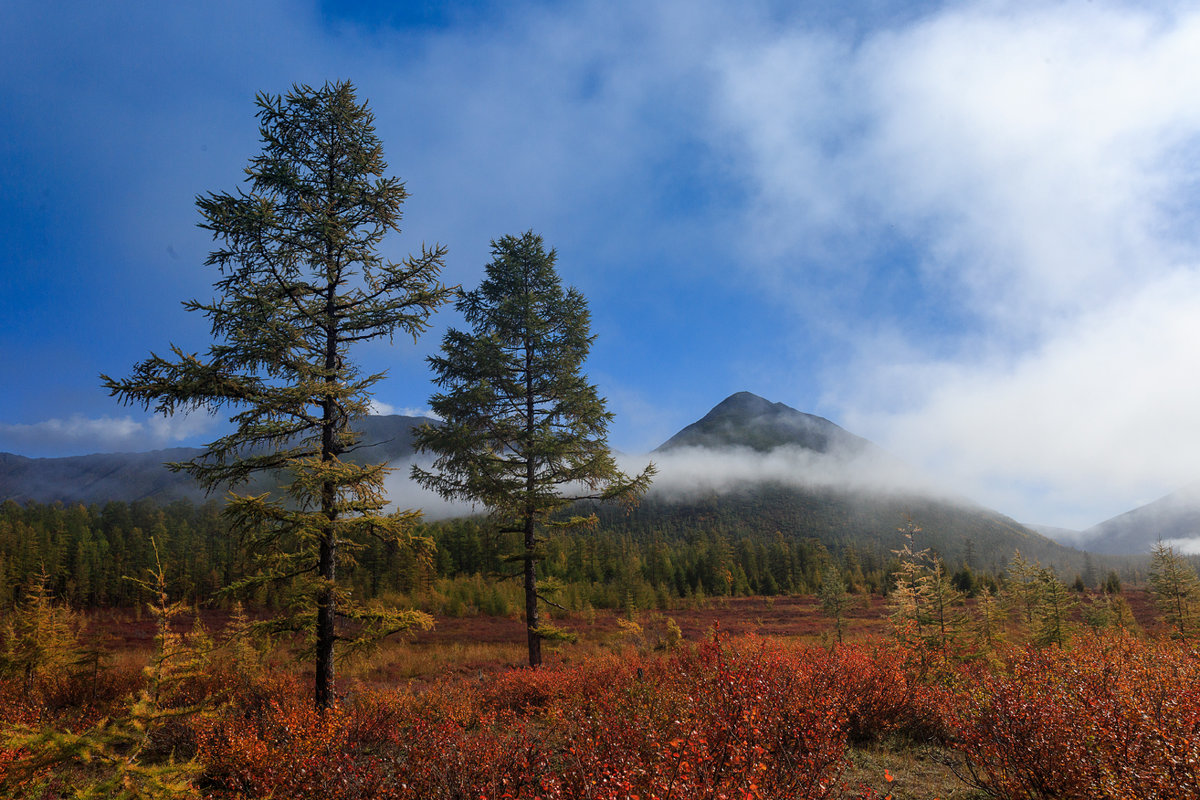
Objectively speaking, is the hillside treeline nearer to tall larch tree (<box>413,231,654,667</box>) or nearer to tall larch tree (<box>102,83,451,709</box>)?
tall larch tree (<box>413,231,654,667</box>)

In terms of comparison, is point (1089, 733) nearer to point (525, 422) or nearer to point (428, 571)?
point (525, 422)

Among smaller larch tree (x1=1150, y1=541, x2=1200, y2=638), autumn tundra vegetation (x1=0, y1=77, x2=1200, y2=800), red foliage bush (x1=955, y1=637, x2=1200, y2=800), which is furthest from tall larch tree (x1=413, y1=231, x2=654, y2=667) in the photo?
smaller larch tree (x1=1150, y1=541, x2=1200, y2=638)

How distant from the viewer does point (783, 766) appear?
497 centimetres

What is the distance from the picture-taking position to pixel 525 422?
14664 mm

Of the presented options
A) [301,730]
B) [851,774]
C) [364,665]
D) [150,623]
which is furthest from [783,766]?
[150,623]

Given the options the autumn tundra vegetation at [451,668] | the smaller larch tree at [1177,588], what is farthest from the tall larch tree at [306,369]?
the smaller larch tree at [1177,588]

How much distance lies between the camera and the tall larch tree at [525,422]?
13.7 metres

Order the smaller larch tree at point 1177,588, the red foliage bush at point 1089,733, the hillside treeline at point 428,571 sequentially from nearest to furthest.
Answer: the red foliage bush at point 1089,733 → the smaller larch tree at point 1177,588 → the hillside treeline at point 428,571

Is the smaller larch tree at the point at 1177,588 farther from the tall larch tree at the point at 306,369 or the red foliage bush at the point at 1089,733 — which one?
the tall larch tree at the point at 306,369

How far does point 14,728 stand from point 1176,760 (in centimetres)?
880

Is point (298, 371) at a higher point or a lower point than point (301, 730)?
higher

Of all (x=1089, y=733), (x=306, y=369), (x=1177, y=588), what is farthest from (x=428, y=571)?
(x=1177, y=588)

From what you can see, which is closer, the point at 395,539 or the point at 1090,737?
the point at 1090,737

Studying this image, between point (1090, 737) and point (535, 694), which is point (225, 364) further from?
point (1090, 737)
